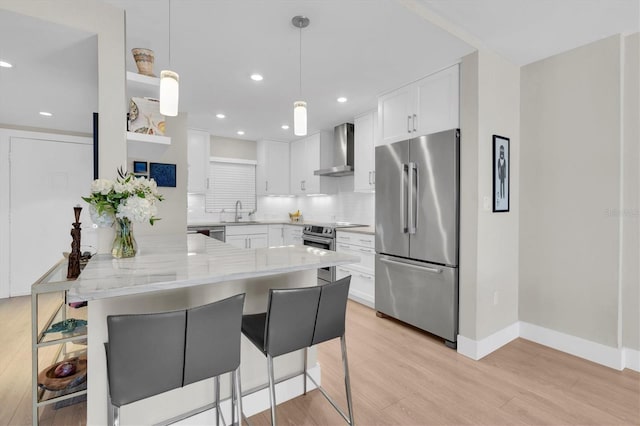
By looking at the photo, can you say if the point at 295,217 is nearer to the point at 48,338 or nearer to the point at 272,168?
the point at 272,168

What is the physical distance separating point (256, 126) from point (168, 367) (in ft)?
13.2

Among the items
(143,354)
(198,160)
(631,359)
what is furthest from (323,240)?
(143,354)

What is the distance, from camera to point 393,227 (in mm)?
3205

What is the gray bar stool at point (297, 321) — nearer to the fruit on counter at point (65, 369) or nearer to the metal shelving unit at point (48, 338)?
the metal shelving unit at point (48, 338)

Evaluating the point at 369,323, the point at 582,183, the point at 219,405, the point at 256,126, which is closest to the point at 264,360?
the point at 219,405

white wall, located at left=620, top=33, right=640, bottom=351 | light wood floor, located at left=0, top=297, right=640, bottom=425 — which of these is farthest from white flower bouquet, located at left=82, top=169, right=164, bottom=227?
white wall, located at left=620, top=33, right=640, bottom=351

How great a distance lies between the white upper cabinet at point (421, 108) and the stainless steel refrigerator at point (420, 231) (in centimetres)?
10

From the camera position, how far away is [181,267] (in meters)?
1.42

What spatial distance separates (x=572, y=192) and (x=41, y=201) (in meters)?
6.48

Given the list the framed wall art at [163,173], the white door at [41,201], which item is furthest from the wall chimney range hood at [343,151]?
the white door at [41,201]

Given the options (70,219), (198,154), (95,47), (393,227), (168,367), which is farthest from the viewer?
(198,154)

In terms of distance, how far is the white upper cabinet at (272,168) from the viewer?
18.2 feet

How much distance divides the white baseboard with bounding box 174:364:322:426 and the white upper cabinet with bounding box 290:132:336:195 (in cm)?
331

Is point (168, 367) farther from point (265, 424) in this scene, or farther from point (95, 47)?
point (95, 47)
